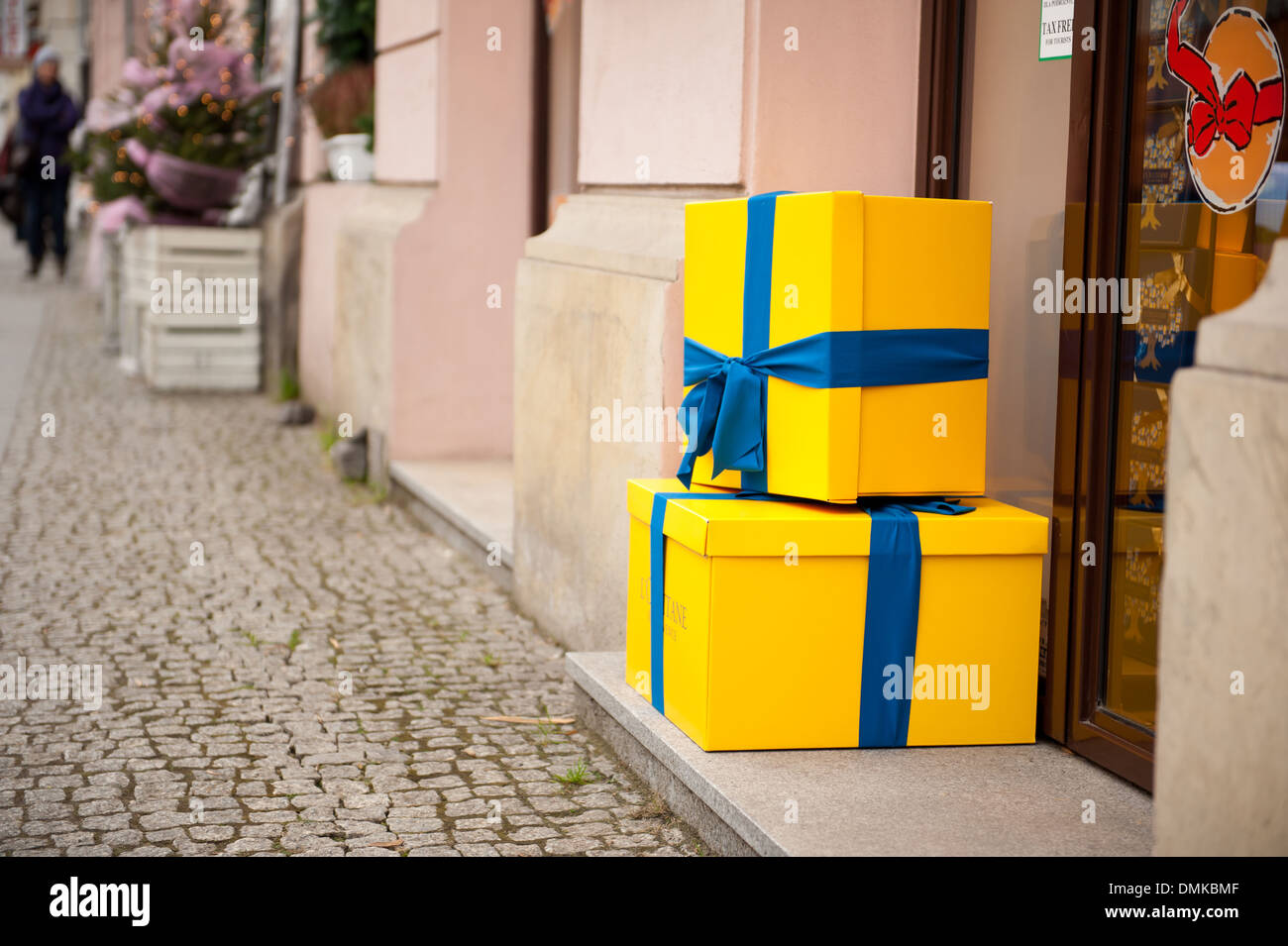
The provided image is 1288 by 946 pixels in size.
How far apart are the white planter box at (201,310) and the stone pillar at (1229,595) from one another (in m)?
9.75

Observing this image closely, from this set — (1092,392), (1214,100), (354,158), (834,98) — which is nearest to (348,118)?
(354,158)

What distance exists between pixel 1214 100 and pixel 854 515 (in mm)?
1190

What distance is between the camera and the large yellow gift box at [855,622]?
358 cm

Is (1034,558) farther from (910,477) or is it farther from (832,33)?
(832,33)

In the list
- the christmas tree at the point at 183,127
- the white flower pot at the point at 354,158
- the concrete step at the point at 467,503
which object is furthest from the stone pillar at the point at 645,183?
the christmas tree at the point at 183,127

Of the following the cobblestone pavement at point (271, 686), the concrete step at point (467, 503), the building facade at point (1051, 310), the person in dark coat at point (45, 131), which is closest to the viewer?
the building facade at point (1051, 310)

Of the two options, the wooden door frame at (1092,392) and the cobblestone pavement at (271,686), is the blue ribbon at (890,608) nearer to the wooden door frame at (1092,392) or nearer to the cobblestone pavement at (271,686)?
the wooden door frame at (1092,392)

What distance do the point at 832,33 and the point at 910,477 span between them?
5.11ft

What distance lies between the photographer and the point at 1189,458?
2441mm

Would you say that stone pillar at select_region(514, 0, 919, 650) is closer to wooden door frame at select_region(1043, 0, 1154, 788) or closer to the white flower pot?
wooden door frame at select_region(1043, 0, 1154, 788)

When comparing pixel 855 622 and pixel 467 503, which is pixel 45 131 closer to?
pixel 467 503

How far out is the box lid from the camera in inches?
140

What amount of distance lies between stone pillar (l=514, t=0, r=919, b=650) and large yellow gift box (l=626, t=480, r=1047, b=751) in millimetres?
1017
